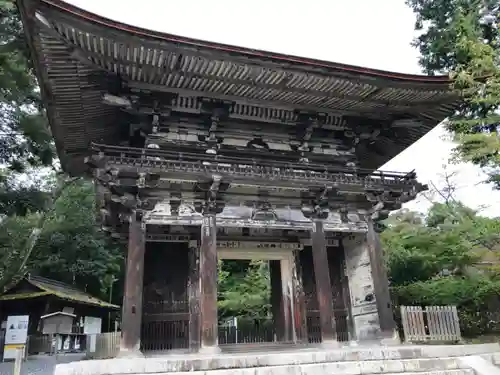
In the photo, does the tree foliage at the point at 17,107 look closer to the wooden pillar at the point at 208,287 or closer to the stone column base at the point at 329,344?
the wooden pillar at the point at 208,287

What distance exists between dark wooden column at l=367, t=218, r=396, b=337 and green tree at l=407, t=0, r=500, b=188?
115 inches

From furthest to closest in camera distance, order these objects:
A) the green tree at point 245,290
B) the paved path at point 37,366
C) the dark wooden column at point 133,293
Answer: the green tree at point 245,290 → the paved path at point 37,366 → the dark wooden column at point 133,293

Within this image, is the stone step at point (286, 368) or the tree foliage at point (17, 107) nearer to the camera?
the stone step at point (286, 368)

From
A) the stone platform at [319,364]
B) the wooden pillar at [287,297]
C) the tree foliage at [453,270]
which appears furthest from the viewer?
the tree foliage at [453,270]

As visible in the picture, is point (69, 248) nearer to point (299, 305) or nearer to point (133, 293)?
point (299, 305)

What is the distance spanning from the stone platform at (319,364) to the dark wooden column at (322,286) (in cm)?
Answer: 155

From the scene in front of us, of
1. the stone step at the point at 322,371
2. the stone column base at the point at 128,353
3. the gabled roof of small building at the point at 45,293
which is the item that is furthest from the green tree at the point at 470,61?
the gabled roof of small building at the point at 45,293

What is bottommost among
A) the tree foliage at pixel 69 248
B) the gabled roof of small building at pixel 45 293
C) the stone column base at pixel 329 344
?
the stone column base at pixel 329 344

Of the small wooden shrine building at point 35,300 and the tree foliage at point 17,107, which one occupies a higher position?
the tree foliage at point 17,107

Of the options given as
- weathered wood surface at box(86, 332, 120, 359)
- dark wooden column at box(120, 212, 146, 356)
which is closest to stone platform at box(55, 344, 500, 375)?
dark wooden column at box(120, 212, 146, 356)

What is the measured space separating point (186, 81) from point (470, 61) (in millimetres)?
7721

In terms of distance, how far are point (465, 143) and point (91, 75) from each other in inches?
344

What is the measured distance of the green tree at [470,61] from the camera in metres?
9.41

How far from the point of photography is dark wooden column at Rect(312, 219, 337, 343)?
862cm
